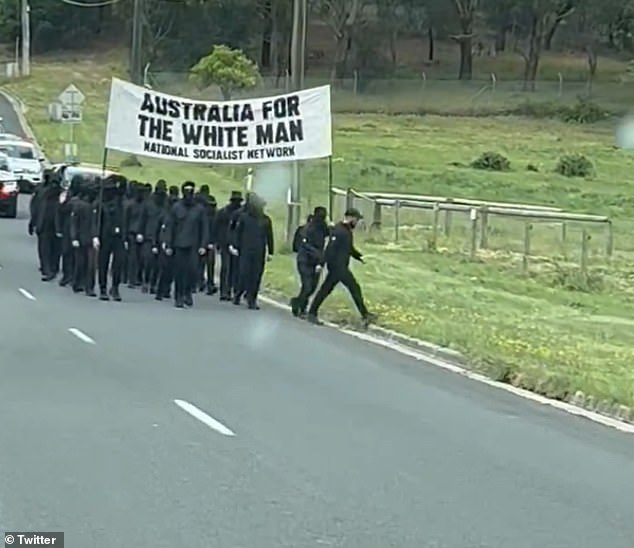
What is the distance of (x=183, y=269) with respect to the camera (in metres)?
24.5

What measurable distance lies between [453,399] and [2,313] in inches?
348

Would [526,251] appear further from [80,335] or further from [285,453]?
[285,453]

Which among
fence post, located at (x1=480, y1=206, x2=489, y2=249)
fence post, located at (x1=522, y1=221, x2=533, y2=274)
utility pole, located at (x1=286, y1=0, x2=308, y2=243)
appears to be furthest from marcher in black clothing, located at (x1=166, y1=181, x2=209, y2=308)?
fence post, located at (x1=480, y1=206, x2=489, y2=249)

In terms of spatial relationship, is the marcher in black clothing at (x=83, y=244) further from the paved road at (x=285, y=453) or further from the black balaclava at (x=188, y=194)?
the paved road at (x=285, y=453)

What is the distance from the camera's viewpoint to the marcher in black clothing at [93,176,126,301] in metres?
25.2

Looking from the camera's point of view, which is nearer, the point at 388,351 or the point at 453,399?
the point at 453,399

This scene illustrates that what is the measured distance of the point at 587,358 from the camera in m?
18.3

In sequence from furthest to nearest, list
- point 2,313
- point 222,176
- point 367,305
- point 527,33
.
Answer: point 527,33 < point 222,176 < point 367,305 < point 2,313

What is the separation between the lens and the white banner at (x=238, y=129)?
1045 inches

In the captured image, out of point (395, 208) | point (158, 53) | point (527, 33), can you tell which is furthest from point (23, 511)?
point (527, 33)

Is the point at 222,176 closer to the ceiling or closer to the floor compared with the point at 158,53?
closer to the floor

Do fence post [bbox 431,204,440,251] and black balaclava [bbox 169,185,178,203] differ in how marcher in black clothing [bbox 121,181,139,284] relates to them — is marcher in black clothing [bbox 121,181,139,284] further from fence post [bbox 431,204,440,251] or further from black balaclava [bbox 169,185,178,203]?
fence post [bbox 431,204,440,251]

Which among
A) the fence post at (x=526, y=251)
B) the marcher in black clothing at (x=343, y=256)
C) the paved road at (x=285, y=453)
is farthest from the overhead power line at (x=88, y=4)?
the paved road at (x=285, y=453)

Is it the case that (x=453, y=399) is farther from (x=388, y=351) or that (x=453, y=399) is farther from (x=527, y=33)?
(x=527, y=33)
